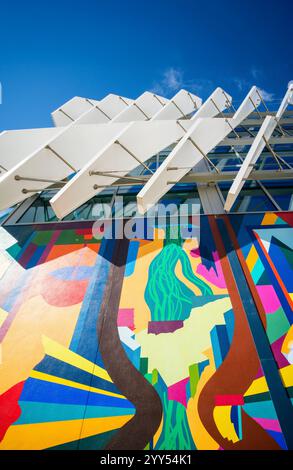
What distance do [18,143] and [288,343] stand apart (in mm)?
10199

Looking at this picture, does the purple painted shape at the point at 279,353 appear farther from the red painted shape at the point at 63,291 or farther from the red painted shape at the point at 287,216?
the red painted shape at the point at 63,291

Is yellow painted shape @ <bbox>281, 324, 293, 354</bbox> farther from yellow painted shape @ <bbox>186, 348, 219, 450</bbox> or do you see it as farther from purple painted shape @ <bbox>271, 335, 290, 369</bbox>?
yellow painted shape @ <bbox>186, 348, 219, 450</bbox>

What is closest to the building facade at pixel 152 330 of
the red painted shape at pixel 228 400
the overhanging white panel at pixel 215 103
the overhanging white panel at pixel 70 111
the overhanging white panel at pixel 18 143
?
the red painted shape at pixel 228 400

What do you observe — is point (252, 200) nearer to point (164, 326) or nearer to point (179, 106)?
point (164, 326)

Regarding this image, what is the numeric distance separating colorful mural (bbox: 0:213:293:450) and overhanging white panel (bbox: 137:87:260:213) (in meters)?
1.71

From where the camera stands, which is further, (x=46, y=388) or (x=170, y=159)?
(x=170, y=159)

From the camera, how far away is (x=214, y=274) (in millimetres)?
6375

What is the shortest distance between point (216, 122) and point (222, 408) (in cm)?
874

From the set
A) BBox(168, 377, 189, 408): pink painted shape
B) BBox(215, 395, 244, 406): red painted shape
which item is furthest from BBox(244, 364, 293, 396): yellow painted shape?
BBox(168, 377, 189, 408): pink painted shape

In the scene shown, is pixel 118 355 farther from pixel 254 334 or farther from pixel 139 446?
pixel 254 334

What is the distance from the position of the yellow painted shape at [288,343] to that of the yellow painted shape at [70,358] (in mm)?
3588

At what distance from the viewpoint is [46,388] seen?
15.4 ft

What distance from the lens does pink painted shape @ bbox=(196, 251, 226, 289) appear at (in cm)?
615
